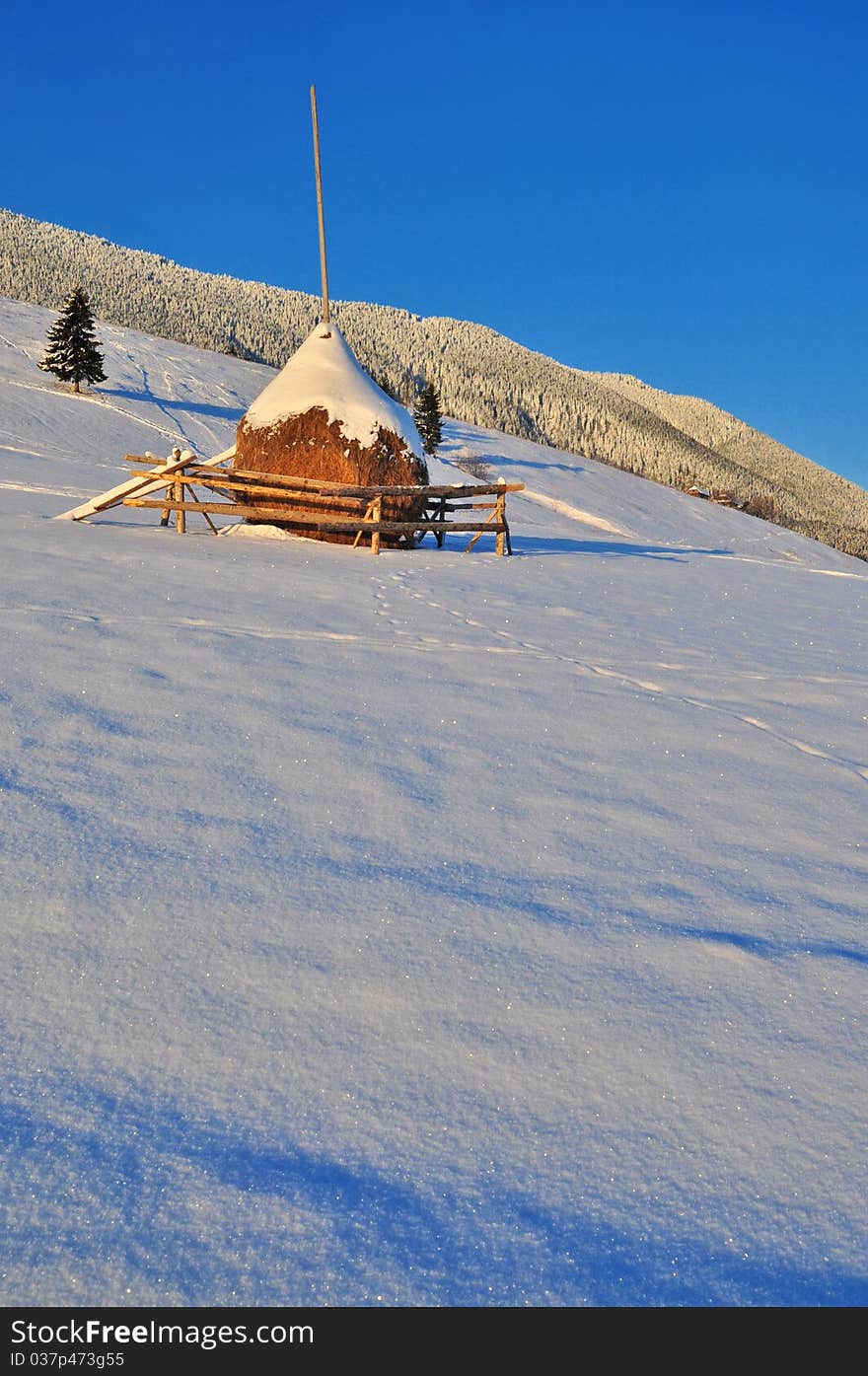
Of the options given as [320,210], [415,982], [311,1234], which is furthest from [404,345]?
[311,1234]

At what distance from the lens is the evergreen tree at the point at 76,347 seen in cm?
3928

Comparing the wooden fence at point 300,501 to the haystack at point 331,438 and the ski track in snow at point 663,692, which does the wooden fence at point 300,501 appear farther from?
the ski track in snow at point 663,692

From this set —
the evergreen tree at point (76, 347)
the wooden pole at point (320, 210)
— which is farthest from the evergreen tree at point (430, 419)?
the wooden pole at point (320, 210)

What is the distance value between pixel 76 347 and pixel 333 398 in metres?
29.9

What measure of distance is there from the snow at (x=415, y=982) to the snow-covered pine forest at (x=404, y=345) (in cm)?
8633

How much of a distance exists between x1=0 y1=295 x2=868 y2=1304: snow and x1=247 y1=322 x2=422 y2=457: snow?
9852 mm

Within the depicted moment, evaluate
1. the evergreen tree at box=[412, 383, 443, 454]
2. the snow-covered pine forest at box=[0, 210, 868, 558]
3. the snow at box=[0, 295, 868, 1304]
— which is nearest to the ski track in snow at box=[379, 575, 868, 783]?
the snow at box=[0, 295, 868, 1304]

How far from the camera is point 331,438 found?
1466 cm

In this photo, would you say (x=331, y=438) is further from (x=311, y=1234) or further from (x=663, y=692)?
(x=311, y=1234)

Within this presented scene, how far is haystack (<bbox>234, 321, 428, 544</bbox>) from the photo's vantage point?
48.0ft

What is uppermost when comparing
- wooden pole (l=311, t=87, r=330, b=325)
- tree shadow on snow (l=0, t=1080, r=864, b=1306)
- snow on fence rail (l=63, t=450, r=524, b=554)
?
wooden pole (l=311, t=87, r=330, b=325)

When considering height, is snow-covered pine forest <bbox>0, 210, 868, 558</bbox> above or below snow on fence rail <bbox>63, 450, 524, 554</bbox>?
above

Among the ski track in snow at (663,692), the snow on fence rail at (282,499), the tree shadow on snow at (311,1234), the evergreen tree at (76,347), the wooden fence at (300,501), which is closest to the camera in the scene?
the tree shadow on snow at (311,1234)

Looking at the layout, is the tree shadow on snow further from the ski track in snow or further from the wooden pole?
the wooden pole
